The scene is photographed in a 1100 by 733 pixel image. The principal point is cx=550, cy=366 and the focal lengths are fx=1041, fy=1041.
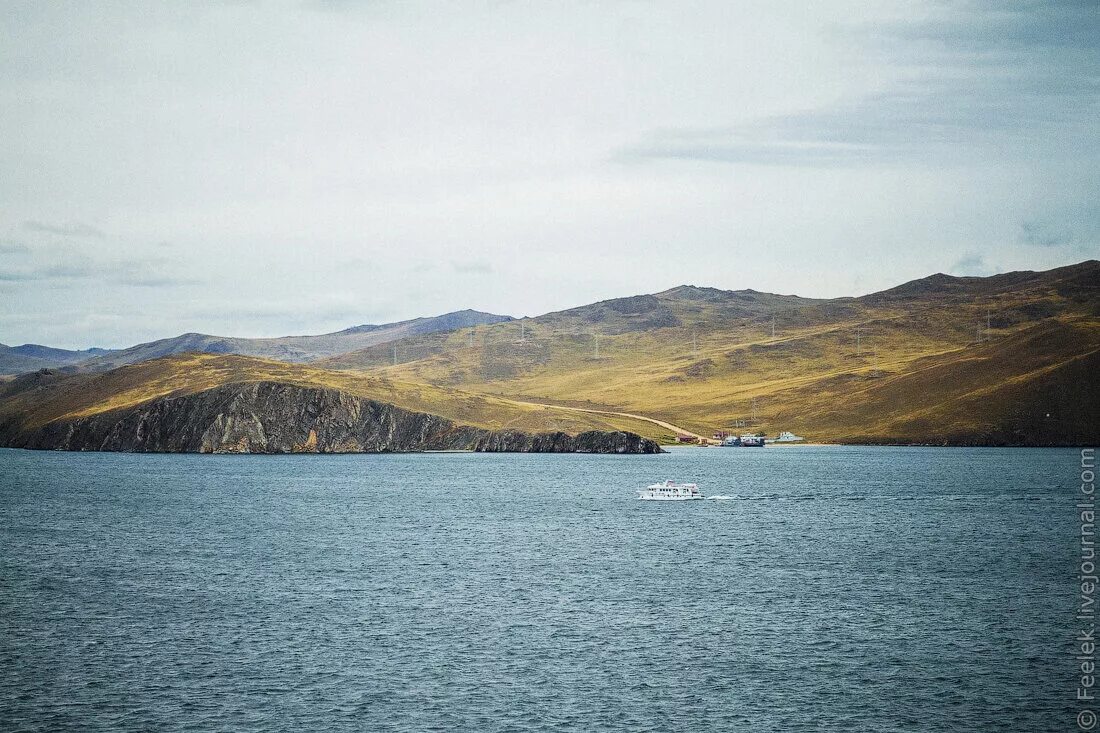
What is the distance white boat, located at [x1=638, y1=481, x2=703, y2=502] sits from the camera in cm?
17962

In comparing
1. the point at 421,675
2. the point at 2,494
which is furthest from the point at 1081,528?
the point at 2,494

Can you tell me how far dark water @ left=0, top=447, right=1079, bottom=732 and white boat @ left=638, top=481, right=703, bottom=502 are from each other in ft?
93.9

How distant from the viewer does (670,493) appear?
180 metres

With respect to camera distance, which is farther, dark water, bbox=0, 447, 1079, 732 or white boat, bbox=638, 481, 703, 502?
white boat, bbox=638, 481, 703, 502

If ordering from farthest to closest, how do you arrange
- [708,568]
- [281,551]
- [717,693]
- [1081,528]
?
[1081,528]
[281,551]
[708,568]
[717,693]

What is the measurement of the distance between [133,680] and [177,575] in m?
38.1

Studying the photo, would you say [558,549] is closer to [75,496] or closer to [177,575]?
[177,575]

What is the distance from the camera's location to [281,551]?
120 metres

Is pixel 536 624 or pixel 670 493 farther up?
pixel 670 493

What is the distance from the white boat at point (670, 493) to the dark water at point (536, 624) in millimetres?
28633

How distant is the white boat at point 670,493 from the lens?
589 feet

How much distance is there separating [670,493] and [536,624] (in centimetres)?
10044

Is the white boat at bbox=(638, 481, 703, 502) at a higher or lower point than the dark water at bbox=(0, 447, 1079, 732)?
higher

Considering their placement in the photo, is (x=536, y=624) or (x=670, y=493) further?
(x=670, y=493)
